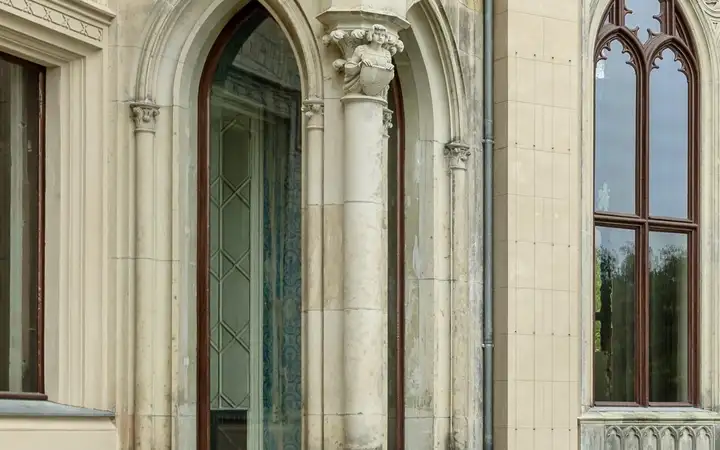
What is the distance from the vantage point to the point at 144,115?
13320mm

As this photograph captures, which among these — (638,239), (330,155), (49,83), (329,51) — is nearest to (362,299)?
(330,155)

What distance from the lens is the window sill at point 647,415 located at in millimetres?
15805

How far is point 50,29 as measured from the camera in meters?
12.8

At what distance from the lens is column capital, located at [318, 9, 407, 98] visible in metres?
12.9

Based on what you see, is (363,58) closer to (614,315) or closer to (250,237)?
(250,237)

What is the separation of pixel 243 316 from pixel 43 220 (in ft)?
6.37

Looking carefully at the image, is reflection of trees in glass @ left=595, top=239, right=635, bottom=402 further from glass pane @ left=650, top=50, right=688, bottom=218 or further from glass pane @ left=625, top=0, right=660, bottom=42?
glass pane @ left=625, top=0, right=660, bottom=42

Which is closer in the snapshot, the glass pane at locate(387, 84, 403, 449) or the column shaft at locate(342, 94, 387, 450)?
the column shaft at locate(342, 94, 387, 450)

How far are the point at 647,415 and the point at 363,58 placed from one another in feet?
17.6

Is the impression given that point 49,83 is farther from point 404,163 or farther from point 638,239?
point 638,239

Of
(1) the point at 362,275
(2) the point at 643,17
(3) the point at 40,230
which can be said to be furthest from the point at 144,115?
(2) the point at 643,17

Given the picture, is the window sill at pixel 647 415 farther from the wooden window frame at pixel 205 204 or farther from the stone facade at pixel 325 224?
the wooden window frame at pixel 205 204

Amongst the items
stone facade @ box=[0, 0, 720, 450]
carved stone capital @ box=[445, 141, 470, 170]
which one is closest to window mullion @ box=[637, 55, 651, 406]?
stone facade @ box=[0, 0, 720, 450]

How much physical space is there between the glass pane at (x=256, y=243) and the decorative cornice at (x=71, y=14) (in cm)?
118
